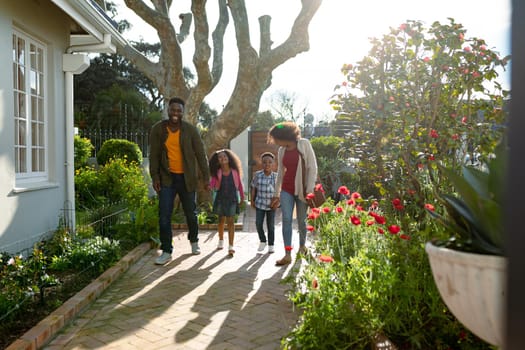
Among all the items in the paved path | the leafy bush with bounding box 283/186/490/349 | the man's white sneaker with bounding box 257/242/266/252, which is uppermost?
the leafy bush with bounding box 283/186/490/349

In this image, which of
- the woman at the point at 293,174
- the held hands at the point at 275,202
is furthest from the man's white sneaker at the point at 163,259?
the held hands at the point at 275,202

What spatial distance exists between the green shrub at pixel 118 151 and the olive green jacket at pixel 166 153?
716cm

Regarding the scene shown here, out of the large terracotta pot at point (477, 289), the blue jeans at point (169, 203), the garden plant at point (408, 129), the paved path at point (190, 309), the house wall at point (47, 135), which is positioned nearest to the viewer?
the large terracotta pot at point (477, 289)

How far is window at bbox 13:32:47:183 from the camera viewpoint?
617cm

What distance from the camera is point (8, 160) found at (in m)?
5.59

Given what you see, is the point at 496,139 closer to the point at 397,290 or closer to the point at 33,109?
the point at 397,290

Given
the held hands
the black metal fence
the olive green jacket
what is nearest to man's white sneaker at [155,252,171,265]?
the olive green jacket

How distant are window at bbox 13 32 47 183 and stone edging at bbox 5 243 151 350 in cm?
180

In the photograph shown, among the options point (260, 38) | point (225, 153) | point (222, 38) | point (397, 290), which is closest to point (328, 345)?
point (397, 290)

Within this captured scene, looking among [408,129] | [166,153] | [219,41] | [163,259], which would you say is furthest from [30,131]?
[219,41]

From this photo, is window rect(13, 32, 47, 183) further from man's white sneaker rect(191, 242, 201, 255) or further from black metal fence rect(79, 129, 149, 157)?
black metal fence rect(79, 129, 149, 157)

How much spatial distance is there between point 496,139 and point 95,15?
16.3 feet

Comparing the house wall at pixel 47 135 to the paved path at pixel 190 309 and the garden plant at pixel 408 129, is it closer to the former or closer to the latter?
the paved path at pixel 190 309

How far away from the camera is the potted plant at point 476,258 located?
170cm
